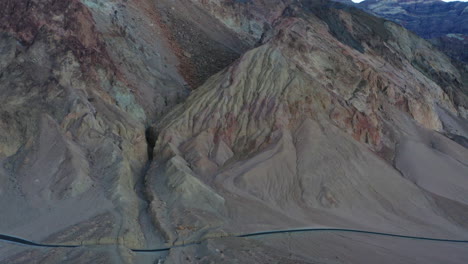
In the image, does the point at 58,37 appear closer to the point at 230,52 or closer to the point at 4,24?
the point at 4,24

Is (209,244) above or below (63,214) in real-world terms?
above

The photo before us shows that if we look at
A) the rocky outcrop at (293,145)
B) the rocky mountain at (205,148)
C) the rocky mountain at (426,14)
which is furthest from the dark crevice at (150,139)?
the rocky mountain at (426,14)

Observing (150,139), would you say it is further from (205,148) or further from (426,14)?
(426,14)

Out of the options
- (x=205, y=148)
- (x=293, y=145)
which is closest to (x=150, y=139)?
(x=205, y=148)

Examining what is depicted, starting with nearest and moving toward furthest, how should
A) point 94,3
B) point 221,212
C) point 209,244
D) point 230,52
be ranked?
point 209,244, point 221,212, point 94,3, point 230,52

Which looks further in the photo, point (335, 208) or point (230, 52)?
point (230, 52)

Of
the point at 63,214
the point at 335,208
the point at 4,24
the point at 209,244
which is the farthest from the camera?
the point at 4,24

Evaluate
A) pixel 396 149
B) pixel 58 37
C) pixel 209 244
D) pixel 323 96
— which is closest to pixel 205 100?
pixel 323 96
